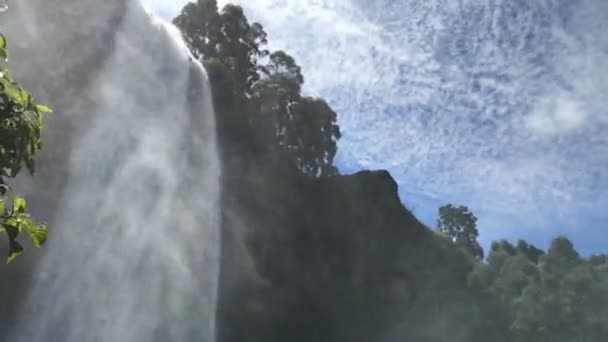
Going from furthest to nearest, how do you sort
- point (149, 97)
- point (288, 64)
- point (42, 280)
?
point (288, 64), point (149, 97), point (42, 280)

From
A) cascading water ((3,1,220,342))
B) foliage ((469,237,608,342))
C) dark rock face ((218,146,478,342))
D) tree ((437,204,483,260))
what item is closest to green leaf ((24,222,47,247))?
cascading water ((3,1,220,342))

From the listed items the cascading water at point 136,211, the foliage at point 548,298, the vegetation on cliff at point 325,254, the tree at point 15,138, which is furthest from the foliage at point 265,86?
the tree at point 15,138

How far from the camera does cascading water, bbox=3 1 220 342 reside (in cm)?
2145

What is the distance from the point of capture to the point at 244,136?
106ft

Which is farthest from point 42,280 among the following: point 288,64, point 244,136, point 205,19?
point 288,64

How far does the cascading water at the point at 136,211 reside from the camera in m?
21.5

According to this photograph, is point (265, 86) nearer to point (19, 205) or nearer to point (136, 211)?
point (136, 211)

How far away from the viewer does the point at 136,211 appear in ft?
80.6

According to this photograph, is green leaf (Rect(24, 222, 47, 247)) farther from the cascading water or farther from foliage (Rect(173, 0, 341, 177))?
foliage (Rect(173, 0, 341, 177))

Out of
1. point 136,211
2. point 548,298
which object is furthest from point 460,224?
point 136,211

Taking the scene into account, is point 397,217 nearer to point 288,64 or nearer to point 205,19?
point 288,64

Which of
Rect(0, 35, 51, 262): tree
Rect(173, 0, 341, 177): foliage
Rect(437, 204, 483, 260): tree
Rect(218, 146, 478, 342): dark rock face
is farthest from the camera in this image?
Rect(437, 204, 483, 260): tree

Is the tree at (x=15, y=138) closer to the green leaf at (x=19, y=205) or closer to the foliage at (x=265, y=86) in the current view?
the green leaf at (x=19, y=205)

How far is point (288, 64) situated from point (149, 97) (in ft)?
61.8
